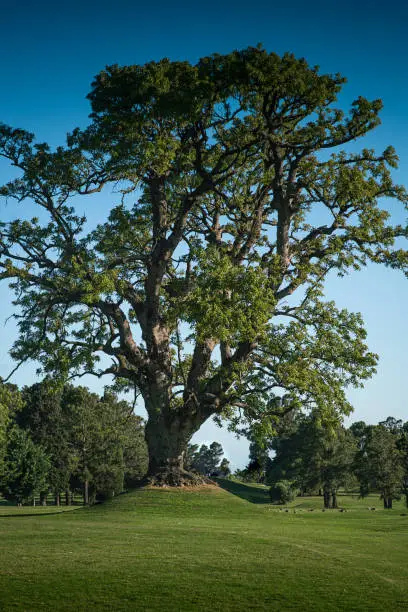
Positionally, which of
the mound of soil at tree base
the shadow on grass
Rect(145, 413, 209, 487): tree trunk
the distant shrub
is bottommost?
the shadow on grass

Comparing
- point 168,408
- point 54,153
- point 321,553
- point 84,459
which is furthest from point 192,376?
point 84,459

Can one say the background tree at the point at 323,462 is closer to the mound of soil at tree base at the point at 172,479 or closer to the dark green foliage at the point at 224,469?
the dark green foliage at the point at 224,469

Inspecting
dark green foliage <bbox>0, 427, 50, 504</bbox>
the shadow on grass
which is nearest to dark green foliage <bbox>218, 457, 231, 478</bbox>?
the shadow on grass

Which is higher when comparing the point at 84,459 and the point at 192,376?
the point at 192,376

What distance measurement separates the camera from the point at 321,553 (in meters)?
15.8

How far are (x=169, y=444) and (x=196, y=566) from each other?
55.9 feet

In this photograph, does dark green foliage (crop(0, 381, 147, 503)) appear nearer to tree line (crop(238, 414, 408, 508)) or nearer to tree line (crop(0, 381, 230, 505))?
tree line (crop(0, 381, 230, 505))

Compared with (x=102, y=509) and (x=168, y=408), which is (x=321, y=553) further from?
(x=168, y=408)

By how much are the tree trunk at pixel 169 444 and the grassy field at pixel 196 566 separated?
6103mm

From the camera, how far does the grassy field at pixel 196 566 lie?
10.5 metres

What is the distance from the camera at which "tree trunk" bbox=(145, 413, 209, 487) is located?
30.0 m

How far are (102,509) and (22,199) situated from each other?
1409 cm

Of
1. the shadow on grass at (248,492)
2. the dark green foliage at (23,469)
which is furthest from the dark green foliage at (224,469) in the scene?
the dark green foliage at (23,469)

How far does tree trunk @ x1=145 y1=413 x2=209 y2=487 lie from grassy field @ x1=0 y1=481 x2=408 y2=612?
6103 mm
